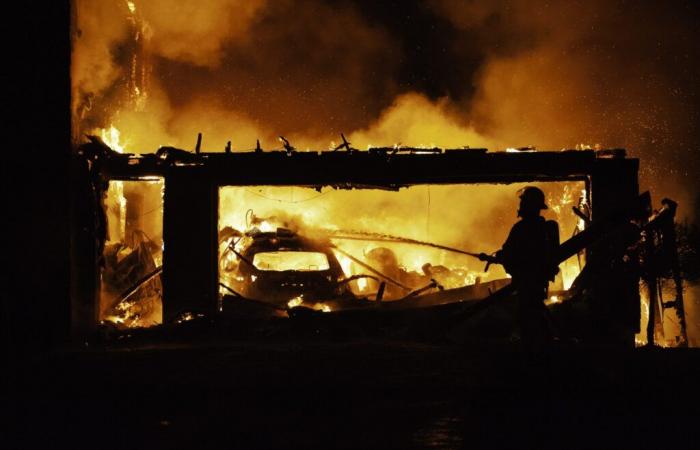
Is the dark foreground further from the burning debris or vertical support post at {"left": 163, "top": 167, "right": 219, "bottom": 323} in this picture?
vertical support post at {"left": 163, "top": 167, "right": 219, "bottom": 323}

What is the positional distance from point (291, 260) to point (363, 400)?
9.76m

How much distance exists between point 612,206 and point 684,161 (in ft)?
29.8

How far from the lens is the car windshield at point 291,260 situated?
14.6 meters

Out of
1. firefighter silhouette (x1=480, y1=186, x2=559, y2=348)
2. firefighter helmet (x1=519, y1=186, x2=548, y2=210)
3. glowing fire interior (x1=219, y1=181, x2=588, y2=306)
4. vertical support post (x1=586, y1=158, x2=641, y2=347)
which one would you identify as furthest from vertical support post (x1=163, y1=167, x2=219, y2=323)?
firefighter helmet (x1=519, y1=186, x2=548, y2=210)

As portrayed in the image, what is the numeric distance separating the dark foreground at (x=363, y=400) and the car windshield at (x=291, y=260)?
702 centimetres

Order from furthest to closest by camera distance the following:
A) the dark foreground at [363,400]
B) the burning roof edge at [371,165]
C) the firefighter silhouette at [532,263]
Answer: the burning roof edge at [371,165], the firefighter silhouette at [532,263], the dark foreground at [363,400]

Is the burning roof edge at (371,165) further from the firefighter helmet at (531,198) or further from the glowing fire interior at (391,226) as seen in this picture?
the firefighter helmet at (531,198)

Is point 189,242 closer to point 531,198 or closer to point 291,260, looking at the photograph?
point 291,260

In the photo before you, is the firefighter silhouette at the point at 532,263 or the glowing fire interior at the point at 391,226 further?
the glowing fire interior at the point at 391,226

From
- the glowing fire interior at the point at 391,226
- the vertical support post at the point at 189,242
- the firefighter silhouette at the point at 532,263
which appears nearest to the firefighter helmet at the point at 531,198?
the firefighter silhouette at the point at 532,263

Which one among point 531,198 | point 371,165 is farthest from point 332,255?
point 531,198

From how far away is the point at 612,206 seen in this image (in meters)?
11.9

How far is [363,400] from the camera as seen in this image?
5340 mm

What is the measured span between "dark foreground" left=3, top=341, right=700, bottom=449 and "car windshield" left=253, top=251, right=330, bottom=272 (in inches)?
276
